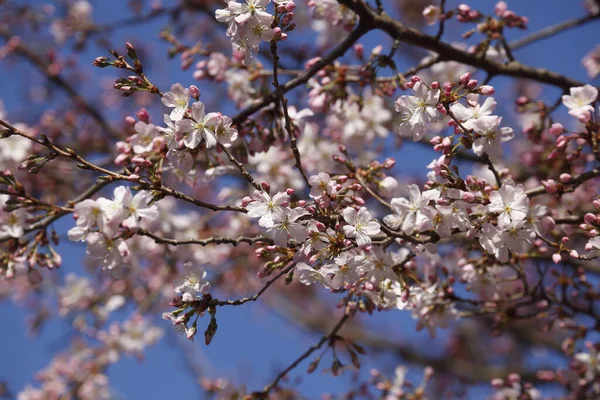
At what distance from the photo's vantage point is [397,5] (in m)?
9.27

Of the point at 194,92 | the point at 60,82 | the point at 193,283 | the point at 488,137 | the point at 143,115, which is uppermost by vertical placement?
the point at 194,92

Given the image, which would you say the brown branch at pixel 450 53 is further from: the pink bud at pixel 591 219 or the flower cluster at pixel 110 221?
the flower cluster at pixel 110 221

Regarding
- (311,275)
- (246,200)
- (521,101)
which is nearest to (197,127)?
(246,200)

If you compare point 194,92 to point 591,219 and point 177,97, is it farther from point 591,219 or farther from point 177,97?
point 591,219

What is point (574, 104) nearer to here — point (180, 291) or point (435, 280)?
point (435, 280)

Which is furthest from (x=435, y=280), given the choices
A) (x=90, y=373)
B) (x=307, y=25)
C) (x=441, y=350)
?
(x=441, y=350)

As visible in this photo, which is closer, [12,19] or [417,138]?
[417,138]

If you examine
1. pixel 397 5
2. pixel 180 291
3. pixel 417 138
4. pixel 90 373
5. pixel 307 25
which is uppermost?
pixel 417 138

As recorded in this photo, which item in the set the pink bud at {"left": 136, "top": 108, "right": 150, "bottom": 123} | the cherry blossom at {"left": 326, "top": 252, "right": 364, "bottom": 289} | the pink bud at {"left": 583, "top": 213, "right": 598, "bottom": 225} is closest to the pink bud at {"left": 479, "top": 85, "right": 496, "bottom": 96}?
the pink bud at {"left": 583, "top": 213, "right": 598, "bottom": 225}

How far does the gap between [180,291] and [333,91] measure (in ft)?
4.93

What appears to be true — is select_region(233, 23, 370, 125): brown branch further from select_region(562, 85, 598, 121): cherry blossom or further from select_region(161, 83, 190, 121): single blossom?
select_region(562, 85, 598, 121): cherry blossom

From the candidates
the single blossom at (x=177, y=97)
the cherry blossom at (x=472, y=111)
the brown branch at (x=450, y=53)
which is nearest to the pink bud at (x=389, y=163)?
the cherry blossom at (x=472, y=111)

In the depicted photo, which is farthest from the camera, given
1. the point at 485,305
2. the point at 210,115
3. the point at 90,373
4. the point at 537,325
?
the point at 537,325

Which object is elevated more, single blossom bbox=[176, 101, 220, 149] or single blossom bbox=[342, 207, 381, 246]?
single blossom bbox=[176, 101, 220, 149]
